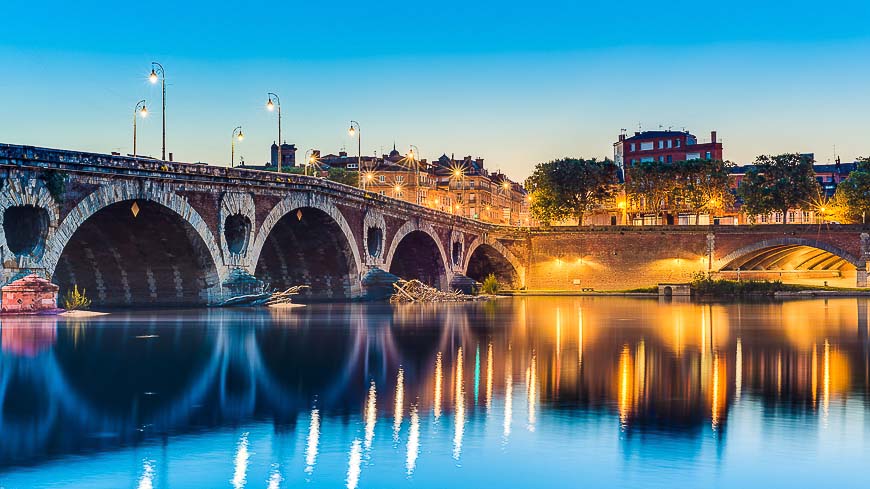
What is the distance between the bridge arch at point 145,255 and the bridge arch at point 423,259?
133 ft

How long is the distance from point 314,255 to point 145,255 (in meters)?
20.0

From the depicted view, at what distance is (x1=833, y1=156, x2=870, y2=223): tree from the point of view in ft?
436

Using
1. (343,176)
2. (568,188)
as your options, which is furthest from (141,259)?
(343,176)

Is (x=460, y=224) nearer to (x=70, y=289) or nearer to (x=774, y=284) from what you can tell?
(x=774, y=284)

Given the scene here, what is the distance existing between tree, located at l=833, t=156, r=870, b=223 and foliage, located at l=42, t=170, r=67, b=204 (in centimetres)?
10694

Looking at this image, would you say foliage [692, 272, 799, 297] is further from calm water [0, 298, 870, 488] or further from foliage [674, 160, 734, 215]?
calm water [0, 298, 870, 488]

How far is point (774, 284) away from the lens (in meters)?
105

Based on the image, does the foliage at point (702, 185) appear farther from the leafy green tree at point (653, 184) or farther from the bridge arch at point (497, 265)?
the bridge arch at point (497, 265)

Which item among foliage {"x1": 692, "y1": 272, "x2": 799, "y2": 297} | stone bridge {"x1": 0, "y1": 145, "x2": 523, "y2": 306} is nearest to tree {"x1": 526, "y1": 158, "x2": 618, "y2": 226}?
foliage {"x1": 692, "y1": 272, "x2": 799, "y2": 297}

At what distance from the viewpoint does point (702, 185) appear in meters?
144

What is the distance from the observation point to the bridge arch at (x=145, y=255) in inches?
2340

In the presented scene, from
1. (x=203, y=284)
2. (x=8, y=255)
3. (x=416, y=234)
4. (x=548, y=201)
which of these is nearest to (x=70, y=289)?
(x=203, y=284)

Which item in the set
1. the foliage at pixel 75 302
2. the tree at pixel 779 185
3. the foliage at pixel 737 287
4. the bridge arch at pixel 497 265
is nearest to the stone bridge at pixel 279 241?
the bridge arch at pixel 497 265

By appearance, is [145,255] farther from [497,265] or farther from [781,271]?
[781,271]
